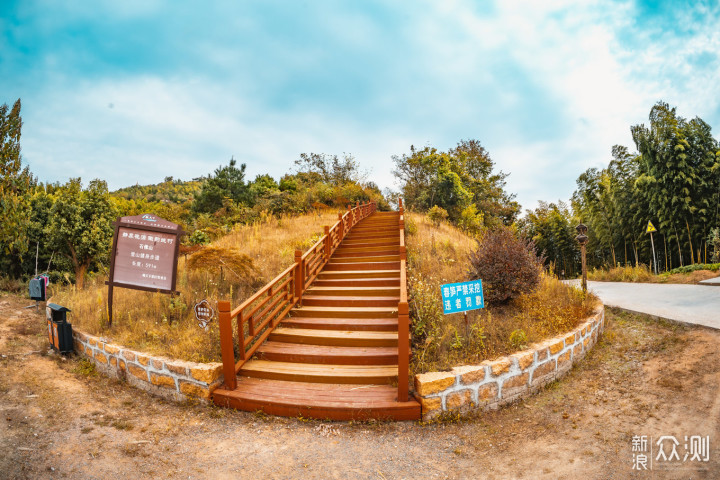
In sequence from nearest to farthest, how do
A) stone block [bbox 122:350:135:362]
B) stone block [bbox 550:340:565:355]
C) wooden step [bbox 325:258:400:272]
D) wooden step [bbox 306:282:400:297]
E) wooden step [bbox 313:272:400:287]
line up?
stone block [bbox 550:340:565:355] < stone block [bbox 122:350:135:362] < wooden step [bbox 306:282:400:297] < wooden step [bbox 313:272:400:287] < wooden step [bbox 325:258:400:272]

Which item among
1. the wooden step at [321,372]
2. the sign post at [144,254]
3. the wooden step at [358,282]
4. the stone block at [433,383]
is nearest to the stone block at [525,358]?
the stone block at [433,383]

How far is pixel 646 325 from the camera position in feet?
23.4

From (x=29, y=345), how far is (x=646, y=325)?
12.2 meters

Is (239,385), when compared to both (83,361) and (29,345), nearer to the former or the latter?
(83,361)

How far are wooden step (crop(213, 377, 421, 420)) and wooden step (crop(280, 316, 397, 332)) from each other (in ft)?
4.83

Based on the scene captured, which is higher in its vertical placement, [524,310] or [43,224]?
[43,224]

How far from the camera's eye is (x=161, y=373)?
500 cm

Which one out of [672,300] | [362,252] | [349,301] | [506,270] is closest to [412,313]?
[349,301]

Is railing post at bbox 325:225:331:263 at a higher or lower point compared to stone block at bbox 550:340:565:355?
higher

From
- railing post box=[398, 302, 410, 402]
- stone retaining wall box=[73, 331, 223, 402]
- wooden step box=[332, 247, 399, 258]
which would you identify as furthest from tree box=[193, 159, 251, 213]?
railing post box=[398, 302, 410, 402]

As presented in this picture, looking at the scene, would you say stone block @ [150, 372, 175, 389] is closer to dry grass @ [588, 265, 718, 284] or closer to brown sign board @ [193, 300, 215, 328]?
brown sign board @ [193, 300, 215, 328]

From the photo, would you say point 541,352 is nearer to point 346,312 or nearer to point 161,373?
point 346,312

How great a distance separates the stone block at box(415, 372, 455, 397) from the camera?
4273mm

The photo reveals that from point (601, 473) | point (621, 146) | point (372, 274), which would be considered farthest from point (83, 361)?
point (621, 146)
